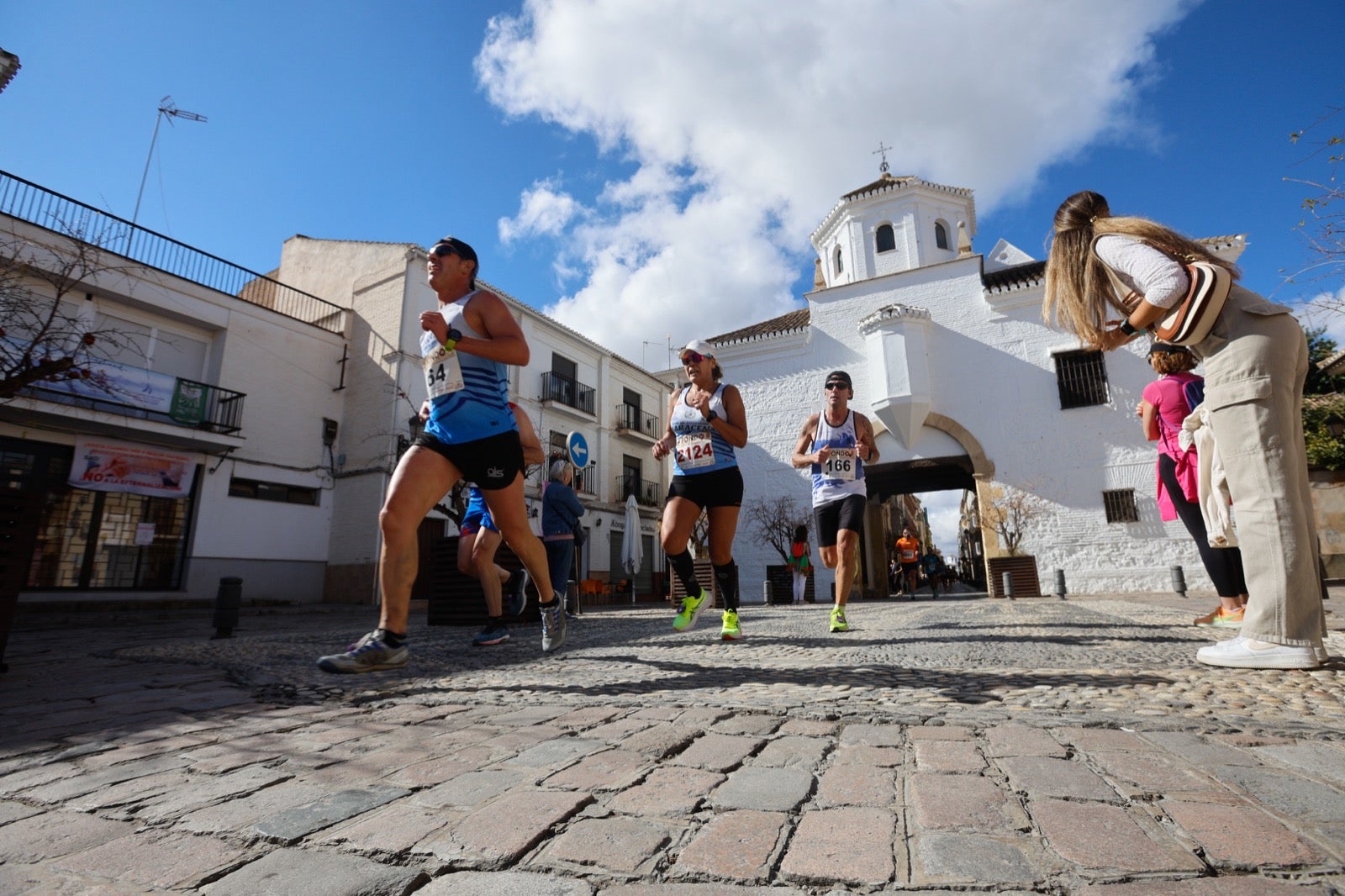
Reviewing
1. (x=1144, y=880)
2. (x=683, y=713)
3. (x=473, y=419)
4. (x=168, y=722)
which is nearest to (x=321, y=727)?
(x=168, y=722)

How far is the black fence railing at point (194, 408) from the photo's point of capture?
524 inches

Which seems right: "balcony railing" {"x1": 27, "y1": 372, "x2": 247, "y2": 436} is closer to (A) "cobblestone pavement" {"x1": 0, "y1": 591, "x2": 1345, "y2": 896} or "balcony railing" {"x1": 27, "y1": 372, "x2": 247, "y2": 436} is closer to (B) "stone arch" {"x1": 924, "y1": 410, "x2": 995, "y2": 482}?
(A) "cobblestone pavement" {"x1": 0, "y1": 591, "x2": 1345, "y2": 896}

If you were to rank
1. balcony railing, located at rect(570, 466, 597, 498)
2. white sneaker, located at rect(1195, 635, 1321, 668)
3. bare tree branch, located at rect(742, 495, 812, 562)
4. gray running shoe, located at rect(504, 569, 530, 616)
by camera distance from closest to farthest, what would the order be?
white sneaker, located at rect(1195, 635, 1321, 668) → gray running shoe, located at rect(504, 569, 530, 616) → bare tree branch, located at rect(742, 495, 812, 562) → balcony railing, located at rect(570, 466, 597, 498)

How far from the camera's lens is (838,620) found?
476cm

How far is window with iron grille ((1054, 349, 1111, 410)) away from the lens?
56.8 ft

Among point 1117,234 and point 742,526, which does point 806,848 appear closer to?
point 1117,234

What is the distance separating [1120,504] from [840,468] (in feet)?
50.7

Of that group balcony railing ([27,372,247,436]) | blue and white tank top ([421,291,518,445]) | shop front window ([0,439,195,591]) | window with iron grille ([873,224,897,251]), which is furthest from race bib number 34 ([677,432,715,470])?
window with iron grille ([873,224,897,251])

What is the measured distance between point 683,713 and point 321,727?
1.08 metres

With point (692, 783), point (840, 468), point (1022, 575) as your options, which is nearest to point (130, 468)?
point (840, 468)

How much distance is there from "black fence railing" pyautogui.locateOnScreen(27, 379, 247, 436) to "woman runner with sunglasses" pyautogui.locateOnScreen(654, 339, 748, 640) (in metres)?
14.1

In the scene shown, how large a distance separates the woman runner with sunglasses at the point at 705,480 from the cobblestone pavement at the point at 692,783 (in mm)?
1526

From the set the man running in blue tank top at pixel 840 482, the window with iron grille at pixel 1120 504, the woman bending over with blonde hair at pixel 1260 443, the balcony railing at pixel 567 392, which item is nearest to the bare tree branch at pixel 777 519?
the window with iron grille at pixel 1120 504

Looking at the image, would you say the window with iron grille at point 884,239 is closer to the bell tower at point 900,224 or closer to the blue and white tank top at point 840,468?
the bell tower at point 900,224
